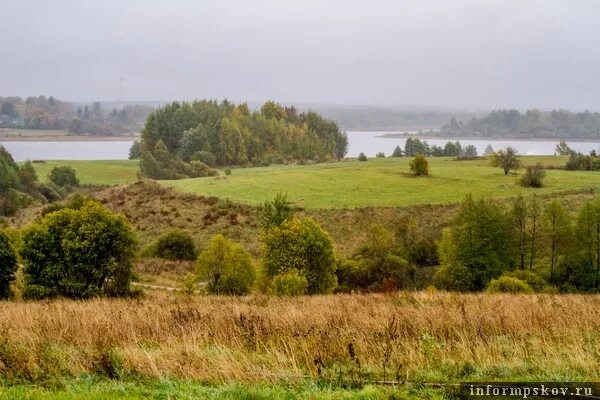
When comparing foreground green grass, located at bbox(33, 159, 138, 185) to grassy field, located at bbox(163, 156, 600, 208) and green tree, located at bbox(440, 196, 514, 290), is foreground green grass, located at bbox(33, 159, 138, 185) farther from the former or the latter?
green tree, located at bbox(440, 196, 514, 290)

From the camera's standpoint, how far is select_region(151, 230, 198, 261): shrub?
5500 cm

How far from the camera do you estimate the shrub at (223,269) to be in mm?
32594

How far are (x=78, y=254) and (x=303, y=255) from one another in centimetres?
1290

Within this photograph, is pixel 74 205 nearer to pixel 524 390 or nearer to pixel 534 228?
pixel 534 228

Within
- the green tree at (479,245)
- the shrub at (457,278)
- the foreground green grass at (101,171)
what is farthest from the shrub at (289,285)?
the foreground green grass at (101,171)

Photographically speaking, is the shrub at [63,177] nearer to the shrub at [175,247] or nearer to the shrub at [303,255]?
the shrub at [175,247]

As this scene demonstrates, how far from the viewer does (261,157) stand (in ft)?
450

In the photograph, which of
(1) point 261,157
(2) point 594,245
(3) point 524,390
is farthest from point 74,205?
(1) point 261,157

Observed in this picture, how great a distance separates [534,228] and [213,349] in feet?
145

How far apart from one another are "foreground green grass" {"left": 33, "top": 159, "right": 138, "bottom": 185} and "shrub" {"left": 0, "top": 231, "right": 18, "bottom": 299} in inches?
3674

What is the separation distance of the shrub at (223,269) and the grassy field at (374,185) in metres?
32.0

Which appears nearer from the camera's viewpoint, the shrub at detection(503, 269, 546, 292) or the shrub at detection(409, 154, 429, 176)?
the shrub at detection(503, 269, 546, 292)

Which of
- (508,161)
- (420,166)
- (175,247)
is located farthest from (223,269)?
(508,161)

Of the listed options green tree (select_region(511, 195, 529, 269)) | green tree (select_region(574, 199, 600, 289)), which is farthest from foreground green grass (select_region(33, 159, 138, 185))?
green tree (select_region(574, 199, 600, 289))
